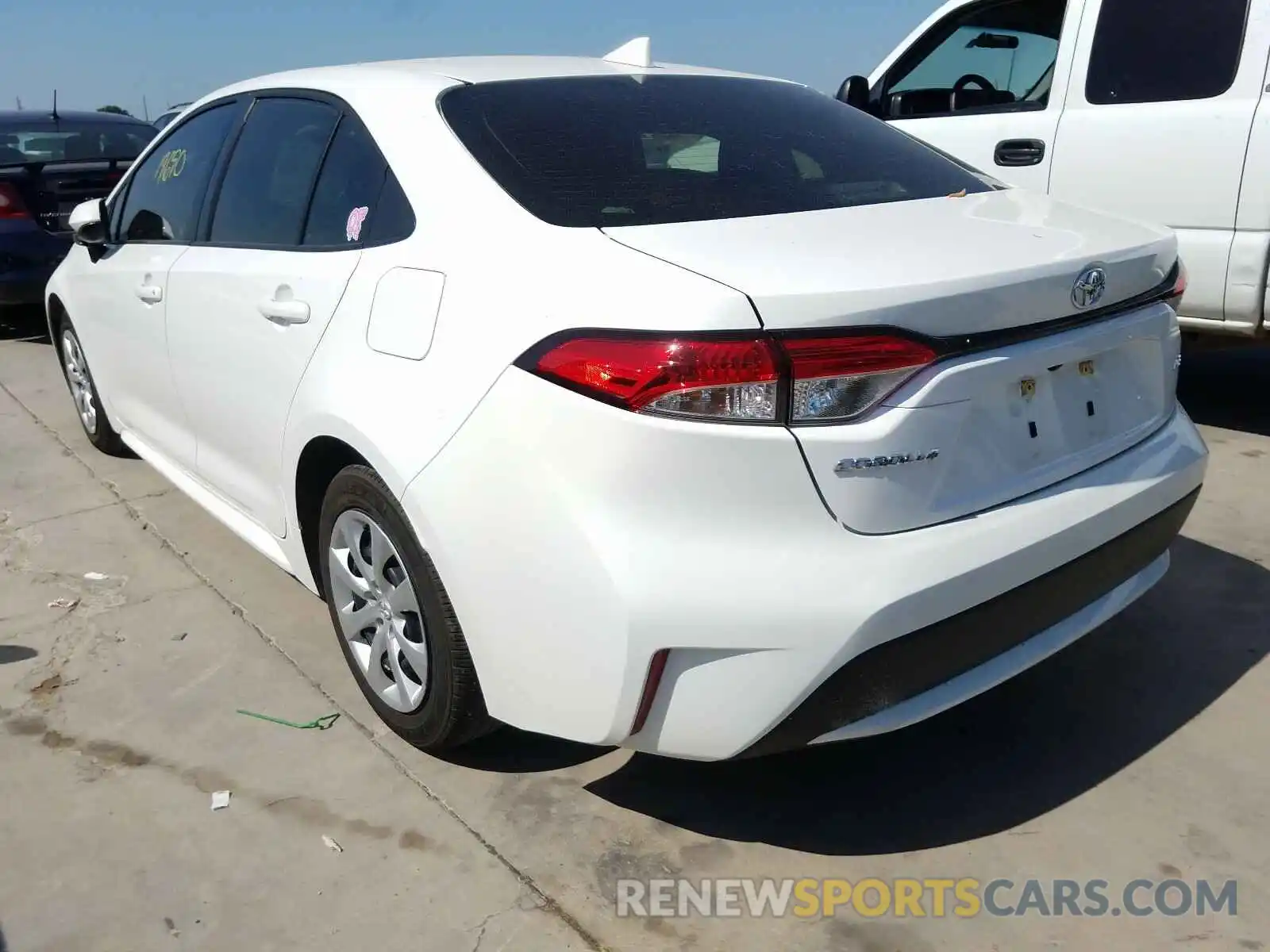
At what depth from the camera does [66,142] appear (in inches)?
308

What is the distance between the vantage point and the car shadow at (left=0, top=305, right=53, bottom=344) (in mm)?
8188

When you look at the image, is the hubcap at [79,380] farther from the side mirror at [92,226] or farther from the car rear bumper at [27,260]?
the car rear bumper at [27,260]

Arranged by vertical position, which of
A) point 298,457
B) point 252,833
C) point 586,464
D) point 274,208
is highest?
point 274,208

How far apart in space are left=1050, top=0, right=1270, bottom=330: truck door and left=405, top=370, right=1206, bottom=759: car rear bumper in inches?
105

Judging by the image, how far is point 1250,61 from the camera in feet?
13.8

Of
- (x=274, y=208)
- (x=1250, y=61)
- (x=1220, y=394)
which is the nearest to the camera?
(x=274, y=208)

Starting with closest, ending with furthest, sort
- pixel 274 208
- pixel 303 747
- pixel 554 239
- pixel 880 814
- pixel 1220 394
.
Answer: pixel 554 239 < pixel 880 814 < pixel 303 747 < pixel 274 208 < pixel 1220 394

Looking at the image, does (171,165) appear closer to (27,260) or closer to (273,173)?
(273,173)

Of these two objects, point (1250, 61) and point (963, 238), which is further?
point (1250, 61)

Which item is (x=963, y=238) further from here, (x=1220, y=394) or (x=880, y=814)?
(x=1220, y=394)

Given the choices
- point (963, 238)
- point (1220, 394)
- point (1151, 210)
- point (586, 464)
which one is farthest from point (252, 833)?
point (1220, 394)

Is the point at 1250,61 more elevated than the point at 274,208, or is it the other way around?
the point at 1250,61

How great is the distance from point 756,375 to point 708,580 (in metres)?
0.36

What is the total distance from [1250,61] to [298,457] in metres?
3.79
